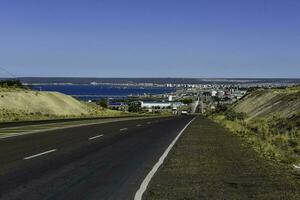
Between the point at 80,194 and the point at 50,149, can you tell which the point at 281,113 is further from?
the point at 80,194

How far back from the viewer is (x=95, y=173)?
43.9ft

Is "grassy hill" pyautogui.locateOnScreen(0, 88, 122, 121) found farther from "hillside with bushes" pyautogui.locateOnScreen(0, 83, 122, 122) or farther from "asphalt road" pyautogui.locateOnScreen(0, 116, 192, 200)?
"asphalt road" pyautogui.locateOnScreen(0, 116, 192, 200)

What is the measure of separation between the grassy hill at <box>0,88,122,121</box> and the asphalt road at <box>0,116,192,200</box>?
44.8 metres

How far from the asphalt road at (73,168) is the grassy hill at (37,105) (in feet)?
147

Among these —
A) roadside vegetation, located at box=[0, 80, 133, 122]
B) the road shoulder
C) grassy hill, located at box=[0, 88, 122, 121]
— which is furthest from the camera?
grassy hill, located at box=[0, 88, 122, 121]

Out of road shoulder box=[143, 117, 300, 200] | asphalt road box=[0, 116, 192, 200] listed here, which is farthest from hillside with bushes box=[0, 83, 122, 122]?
road shoulder box=[143, 117, 300, 200]

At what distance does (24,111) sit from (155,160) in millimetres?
57158

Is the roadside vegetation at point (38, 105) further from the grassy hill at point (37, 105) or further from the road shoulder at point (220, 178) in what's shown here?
the road shoulder at point (220, 178)

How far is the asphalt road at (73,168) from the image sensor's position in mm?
10719

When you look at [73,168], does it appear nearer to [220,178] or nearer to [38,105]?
[220,178]

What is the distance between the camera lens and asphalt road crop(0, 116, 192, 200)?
10719 mm

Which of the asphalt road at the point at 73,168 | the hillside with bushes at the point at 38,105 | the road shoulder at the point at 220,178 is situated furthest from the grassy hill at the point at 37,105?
the road shoulder at the point at 220,178

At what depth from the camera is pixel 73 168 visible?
14172mm

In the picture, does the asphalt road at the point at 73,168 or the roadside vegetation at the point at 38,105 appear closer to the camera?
the asphalt road at the point at 73,168
